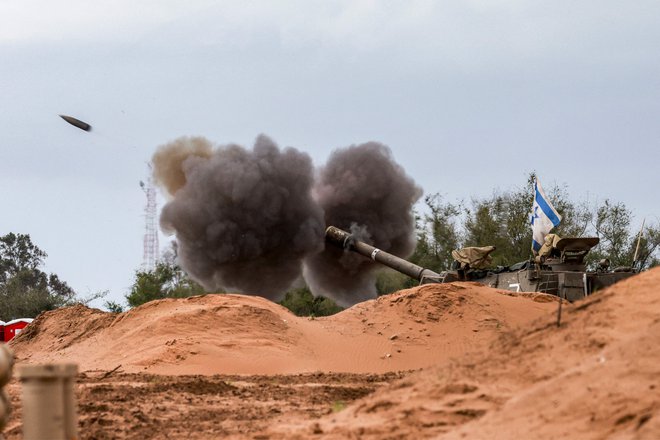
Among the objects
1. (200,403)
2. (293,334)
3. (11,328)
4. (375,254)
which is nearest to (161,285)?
(11,328)

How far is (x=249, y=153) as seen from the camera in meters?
33.0

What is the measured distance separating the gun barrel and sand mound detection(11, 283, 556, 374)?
3506 millimetres

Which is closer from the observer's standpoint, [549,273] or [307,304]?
[549,273]

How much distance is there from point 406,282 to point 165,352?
91.8 ft

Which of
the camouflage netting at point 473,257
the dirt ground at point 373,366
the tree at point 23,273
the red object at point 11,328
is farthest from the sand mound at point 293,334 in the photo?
the tree at point 23,273

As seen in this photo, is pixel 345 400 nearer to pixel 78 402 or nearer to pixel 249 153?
pixel 78 402

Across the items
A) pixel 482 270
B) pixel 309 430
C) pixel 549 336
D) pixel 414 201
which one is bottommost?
pixel 309 430

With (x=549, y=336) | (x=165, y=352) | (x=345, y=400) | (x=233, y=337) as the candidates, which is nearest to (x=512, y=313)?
(x=233, y=337)

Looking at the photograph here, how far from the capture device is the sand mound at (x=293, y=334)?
72.3 ft

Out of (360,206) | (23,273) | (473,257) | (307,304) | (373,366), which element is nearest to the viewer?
(373,366)

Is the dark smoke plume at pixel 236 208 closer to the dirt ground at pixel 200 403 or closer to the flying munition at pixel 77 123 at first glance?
the flying munition at pixel 77 123

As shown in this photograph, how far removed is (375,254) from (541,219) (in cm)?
501

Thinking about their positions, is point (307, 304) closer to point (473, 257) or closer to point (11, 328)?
point (11, 328)

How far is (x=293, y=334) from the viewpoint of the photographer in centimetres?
2409
